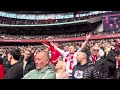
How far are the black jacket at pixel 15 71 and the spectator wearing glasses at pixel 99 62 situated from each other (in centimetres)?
93

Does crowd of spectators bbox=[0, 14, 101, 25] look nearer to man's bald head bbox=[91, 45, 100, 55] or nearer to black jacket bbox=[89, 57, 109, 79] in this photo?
man's bald head bbox=[91, 45, 100, 55]

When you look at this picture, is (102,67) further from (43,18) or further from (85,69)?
(43,18)

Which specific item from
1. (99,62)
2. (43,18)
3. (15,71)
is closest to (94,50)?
(99,62)

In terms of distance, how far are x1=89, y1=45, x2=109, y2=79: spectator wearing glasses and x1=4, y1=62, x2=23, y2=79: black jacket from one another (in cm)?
93

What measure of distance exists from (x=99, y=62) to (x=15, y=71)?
114 centimetres

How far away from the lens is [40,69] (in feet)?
10.6

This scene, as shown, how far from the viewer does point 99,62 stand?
12.5 feet

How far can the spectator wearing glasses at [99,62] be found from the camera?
12.3 ft

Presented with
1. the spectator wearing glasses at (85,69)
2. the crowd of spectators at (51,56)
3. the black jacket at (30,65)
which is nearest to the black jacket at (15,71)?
the crowd of spectators at (51,56)

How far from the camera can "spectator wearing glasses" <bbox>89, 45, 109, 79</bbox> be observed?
3742mm
